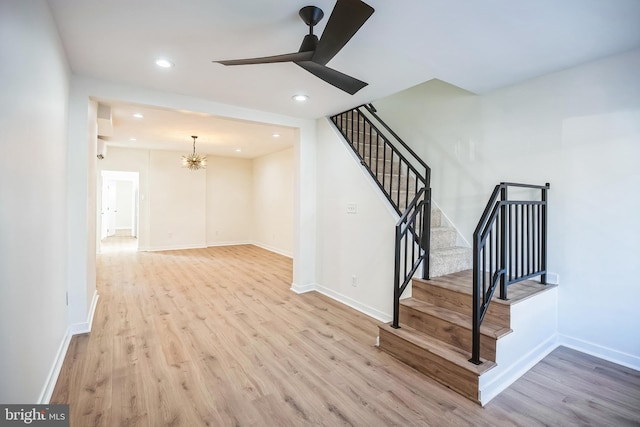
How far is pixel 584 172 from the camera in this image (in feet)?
8.32

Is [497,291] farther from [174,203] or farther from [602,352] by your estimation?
[174,203]

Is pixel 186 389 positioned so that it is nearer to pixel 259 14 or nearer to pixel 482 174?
pixel 259 14

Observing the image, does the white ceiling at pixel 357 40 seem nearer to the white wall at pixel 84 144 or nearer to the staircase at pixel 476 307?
the white wall at pixel 84 144

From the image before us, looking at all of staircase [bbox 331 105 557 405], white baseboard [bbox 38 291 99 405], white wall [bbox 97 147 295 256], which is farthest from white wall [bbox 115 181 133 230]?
staircase [bbox 331 105 557 405]

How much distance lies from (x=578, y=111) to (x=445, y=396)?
2573mm

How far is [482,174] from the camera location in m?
3.19

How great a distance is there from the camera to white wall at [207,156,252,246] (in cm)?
836

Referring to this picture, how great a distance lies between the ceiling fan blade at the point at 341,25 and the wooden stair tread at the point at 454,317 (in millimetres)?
2102

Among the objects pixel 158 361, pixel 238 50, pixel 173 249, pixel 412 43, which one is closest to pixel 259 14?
pixel 238 50

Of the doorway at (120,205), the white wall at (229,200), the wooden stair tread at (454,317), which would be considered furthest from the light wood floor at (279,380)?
the doorway at (120,205)

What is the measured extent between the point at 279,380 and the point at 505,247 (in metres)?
1.97

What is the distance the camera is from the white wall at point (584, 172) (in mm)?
2338

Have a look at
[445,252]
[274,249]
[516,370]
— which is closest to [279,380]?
[516,370]

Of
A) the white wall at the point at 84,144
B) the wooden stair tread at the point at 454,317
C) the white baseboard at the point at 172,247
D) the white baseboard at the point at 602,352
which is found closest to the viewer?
the wooden stair tread at the point at 454,317
